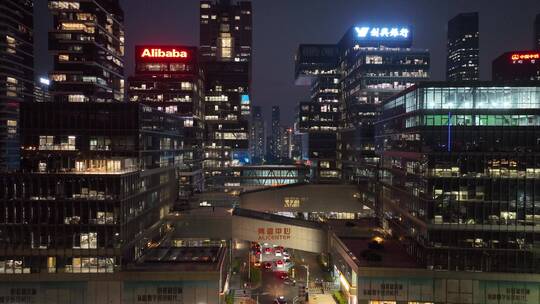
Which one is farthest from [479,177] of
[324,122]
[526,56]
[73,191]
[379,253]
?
[526,56]

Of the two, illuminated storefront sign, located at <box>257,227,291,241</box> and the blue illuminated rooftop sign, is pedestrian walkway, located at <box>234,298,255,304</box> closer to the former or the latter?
illuminated storefront sign, located at <box>257,227,291,241</box>

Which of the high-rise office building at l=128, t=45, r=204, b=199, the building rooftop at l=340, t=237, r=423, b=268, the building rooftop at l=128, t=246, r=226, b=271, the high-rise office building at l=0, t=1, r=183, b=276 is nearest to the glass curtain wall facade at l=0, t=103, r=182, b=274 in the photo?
the high-rise office building at l=0, t=1, r=183, b=276

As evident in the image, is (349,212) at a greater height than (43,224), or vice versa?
(43,224)

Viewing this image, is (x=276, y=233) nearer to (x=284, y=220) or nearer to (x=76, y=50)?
(x=284, y=220)

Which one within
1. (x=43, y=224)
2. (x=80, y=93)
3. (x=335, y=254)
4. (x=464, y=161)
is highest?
(x=80, y=93)

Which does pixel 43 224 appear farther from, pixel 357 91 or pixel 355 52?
pixel 355 52

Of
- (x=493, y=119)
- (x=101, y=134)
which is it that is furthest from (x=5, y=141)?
(x=493, y=119)

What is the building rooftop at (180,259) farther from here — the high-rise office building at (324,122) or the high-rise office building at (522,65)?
the high-rise office building at (522,65)
